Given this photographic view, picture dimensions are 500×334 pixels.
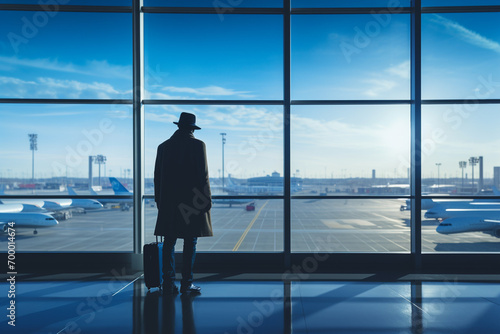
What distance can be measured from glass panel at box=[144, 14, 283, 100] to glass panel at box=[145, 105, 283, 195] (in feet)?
0.93

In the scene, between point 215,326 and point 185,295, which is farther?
point 185,295

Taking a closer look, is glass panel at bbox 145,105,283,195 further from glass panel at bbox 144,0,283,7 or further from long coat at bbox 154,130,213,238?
glass panel at bbox 144,0,283,7

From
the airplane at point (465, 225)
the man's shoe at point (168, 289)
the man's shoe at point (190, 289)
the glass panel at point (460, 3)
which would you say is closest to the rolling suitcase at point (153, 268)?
the man's shoe at point (168, 289)

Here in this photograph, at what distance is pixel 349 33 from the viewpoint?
353 centimetres

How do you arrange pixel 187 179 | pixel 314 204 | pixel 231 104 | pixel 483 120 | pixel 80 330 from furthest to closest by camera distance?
pixel 314 204 < pixel 483 120 < pixel 231 104 < pixel 187 179 < pixel 80 330

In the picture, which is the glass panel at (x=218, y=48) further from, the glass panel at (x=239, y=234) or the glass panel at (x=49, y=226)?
the glass panel at (x=49, y=226)

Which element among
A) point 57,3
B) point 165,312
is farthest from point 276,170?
point 57,3

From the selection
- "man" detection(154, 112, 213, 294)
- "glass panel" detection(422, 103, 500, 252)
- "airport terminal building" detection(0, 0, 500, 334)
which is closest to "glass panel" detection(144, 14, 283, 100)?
"airport terminal building" detection(0, 0, 500, 334)

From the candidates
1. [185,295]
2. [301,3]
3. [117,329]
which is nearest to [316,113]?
[301,3]

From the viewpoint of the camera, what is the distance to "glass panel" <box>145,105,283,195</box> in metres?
3.53

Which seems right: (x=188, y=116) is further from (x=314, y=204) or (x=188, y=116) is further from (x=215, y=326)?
(x=314, y=204)

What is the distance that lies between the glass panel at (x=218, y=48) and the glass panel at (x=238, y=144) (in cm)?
28

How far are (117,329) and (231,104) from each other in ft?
8.01

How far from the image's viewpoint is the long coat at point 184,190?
2.48 metres
